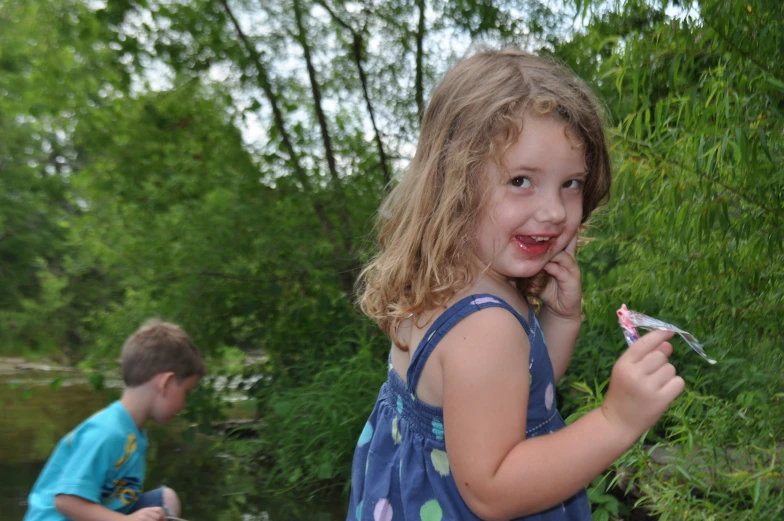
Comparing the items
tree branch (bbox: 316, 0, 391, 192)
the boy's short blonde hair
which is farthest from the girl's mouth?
tree branch (bbox: 316, 0, 391, 192)

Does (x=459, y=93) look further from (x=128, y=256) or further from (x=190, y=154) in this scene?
(x=190, y=154)

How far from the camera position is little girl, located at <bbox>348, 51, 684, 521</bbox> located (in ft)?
4.10

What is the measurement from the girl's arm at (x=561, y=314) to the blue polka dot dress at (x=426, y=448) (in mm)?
154

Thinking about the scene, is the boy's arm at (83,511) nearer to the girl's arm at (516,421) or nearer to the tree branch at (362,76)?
the girl's arm at (516,421)

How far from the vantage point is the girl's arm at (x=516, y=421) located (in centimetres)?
123

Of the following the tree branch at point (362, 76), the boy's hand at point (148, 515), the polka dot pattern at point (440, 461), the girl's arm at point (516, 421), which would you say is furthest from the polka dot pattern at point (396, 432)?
the tree branch at point (362, 76)

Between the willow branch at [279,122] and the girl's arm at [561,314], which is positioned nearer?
the girl's arm at [561,314]

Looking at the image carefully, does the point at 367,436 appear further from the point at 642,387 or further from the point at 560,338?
the point at 642,387

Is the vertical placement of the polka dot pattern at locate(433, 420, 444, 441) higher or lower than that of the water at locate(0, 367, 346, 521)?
higher

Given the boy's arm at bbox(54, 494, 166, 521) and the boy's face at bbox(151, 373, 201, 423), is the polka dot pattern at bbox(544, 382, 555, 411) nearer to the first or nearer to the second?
the boy's arm at bbox(54, 494, 166, 521)

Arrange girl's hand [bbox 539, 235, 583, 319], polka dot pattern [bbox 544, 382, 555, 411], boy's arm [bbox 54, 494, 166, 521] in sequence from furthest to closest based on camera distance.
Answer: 1. boy's arm [bbox 54, 494, 166, 521]
2. girl's hand [bbox 539, 235, 583, 319]
3. polka dot pattern [bbox 544, 382, 555, 411]

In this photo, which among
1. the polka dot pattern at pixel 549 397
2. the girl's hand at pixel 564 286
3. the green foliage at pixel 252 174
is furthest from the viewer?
the green foliage at pixel 252 174

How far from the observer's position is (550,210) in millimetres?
1398

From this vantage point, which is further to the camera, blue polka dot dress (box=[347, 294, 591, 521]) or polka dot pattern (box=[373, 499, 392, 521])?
polka dot pattern (box=[373, 499, 392, 521])
